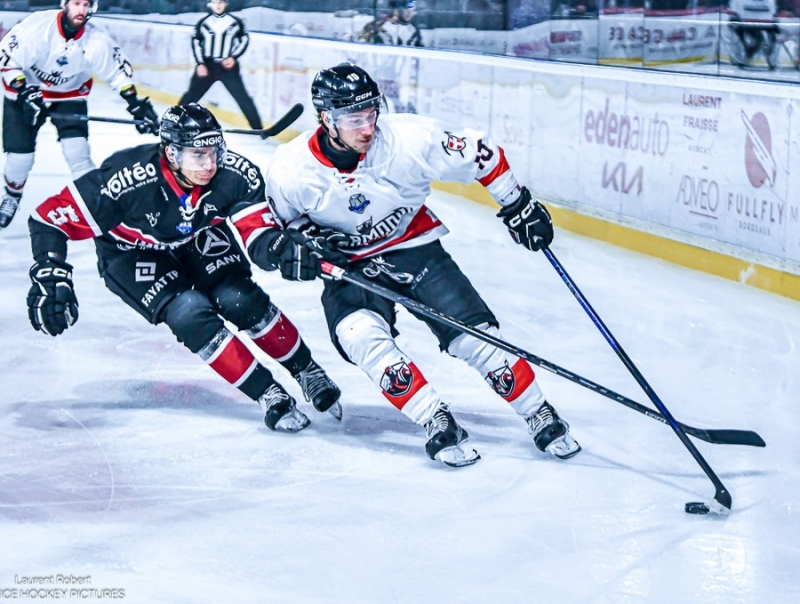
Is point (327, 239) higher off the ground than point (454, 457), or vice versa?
point (327, 239)

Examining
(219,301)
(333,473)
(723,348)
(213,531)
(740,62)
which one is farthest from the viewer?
(740,62)

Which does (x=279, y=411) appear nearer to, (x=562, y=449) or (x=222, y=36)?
(x=562, y=449)

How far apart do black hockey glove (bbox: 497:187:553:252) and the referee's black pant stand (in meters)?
6.77

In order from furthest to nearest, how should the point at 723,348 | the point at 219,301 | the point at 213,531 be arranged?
the point at 723,348 → the point at 219,301 → the point at 213,531

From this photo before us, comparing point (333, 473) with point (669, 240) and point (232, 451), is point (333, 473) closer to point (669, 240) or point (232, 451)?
point (232, 451)

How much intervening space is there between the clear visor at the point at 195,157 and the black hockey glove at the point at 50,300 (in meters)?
0.44

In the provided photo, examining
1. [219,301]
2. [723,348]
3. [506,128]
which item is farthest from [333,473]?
[506,128]

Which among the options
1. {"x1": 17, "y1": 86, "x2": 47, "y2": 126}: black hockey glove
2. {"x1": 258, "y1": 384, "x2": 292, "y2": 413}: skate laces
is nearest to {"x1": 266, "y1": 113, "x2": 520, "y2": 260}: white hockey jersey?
{"x1": 258, "y1": 384, "x2": 292, "y2": 413}: skate laces

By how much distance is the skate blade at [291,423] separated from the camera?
3.56m

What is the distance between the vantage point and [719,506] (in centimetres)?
292

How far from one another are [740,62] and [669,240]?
2.73 ft

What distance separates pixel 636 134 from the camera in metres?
5.81

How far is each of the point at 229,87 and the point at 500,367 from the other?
754 cm

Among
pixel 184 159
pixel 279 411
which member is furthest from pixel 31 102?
pixel 279 411
